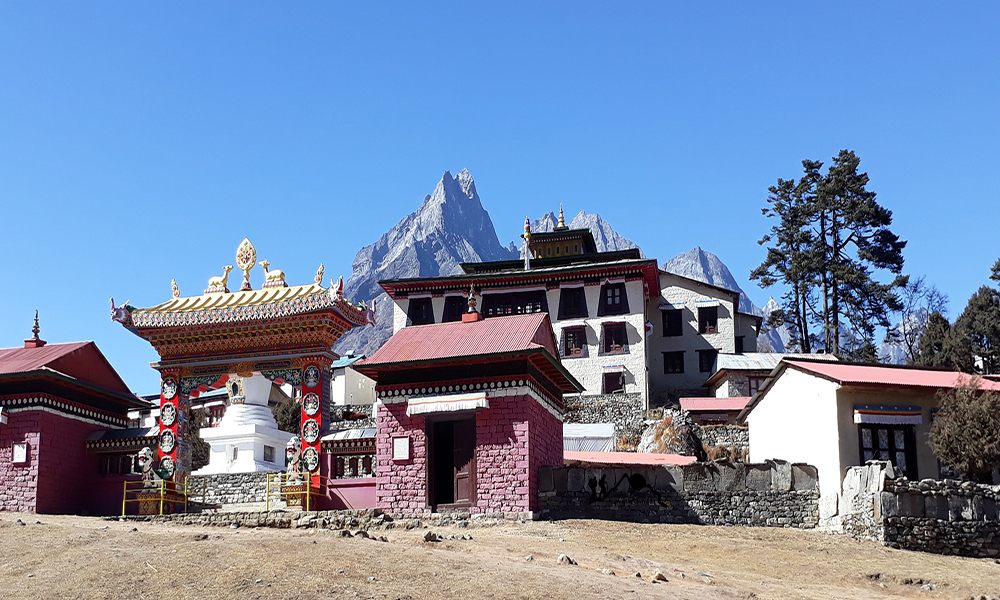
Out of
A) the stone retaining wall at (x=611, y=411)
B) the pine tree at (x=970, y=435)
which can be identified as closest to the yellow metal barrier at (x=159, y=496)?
the pine tree at (x=970, y=435)

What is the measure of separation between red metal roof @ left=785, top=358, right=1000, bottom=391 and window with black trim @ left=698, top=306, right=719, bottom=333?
30.4m

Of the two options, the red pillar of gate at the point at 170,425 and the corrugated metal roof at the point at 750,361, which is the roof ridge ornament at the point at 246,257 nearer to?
the red pillar of gate at the point at 170,425

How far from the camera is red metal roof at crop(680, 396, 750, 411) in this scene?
46.6m

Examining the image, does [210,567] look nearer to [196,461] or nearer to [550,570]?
[550,570]

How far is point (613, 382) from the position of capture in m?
52.6

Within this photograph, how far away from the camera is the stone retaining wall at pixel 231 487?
28.6m

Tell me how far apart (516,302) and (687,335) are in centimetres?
1064

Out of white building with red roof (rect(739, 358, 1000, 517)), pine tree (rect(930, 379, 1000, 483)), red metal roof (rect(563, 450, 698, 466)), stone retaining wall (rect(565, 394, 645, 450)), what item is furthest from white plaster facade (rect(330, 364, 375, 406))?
pine tree (rect(930, 379, 1000, 483))

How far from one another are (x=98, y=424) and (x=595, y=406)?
81.4 ft

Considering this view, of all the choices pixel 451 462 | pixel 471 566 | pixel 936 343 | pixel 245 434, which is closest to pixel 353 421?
pixel 245 434

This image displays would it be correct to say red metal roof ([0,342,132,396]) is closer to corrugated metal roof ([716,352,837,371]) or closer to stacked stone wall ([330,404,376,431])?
stacked stone wall ([330,404,376,431])

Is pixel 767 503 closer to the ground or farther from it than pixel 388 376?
closer to the ground

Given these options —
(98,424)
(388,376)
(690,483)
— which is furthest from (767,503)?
(98,424)

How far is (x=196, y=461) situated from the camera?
44.4 m
